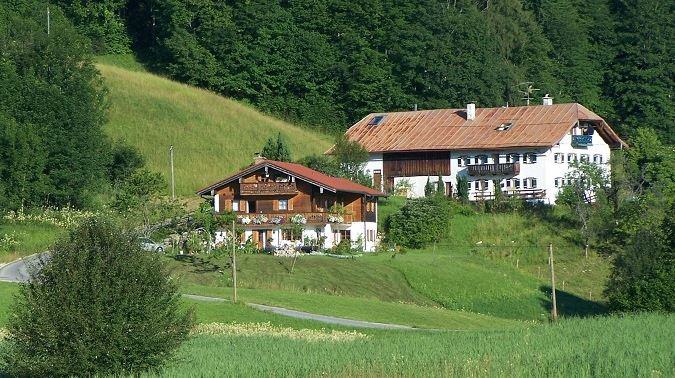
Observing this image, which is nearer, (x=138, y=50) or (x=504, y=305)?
(x=504, y=305)

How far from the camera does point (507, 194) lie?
83.7m

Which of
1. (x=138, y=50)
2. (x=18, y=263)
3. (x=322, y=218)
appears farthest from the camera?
(x=138, y=50)

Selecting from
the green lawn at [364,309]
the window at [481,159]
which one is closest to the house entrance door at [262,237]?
the green lawn at [364,309]

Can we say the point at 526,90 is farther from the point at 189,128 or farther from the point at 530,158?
the point at 189,128

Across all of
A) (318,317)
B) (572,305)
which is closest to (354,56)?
(572,305)

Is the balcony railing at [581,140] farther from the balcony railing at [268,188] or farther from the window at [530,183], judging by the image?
the balcony railing at [268,188]

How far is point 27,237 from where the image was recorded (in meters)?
67.3

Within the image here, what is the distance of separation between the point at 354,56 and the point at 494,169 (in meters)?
30.0

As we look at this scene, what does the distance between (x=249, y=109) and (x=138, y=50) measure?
47.7 ft

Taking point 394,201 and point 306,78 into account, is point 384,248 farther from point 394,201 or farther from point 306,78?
point 306,78

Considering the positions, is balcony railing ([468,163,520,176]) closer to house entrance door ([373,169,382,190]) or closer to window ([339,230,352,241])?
house entrance door ([373,169,382,190])

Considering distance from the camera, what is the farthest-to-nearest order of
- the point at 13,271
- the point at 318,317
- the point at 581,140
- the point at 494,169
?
the point at 581,140 → the point at 494,169 → the point at 13,271 → the point at 318,317

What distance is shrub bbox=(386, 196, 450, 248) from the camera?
7406 centimetres

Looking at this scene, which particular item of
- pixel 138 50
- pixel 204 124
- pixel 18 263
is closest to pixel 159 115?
pixel 204 124
